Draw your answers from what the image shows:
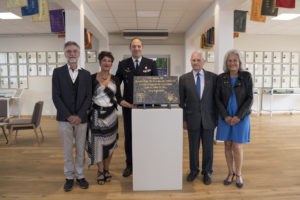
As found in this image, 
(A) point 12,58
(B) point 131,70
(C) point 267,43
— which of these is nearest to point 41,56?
(A) point 12,58

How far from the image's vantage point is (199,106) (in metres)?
2.79

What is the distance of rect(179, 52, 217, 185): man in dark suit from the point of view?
2787 mm

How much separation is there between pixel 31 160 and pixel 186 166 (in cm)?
265

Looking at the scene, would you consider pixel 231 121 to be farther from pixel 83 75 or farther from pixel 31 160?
pixel 31 160

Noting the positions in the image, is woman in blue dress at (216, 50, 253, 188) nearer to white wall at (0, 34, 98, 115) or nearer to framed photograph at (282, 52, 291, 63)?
white wall at (0, 34, 98, 115)

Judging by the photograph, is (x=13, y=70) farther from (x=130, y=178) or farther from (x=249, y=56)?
(x=249, y=56)

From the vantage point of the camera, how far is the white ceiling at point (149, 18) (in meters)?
5.33

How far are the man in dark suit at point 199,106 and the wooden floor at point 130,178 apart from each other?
0.43 meters

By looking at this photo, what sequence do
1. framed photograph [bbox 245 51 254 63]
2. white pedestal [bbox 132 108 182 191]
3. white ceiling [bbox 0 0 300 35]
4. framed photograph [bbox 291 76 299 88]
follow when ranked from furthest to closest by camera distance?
framed photograph [bbox 291 76 299 88]
framed photograph [bbox 245 51 254 63]
white ceiling [bbox 0 0 300 35]
white pedestal [bbox 132 108 182 191]

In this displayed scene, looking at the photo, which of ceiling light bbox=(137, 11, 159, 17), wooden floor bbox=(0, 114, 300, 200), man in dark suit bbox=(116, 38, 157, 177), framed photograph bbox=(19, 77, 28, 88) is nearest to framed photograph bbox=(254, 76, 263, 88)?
wooden floor bbox=(0, 114, 300, 200)

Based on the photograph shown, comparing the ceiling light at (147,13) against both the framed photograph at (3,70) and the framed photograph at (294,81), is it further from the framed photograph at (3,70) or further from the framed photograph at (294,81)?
the framed photograph at (294,81)

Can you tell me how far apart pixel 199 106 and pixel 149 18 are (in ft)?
15.1

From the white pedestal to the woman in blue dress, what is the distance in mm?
571

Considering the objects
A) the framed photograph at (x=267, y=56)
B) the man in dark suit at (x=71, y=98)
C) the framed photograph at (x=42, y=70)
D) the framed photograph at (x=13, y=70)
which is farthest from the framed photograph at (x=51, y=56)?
the framed photograph at (x=267, y=56)
